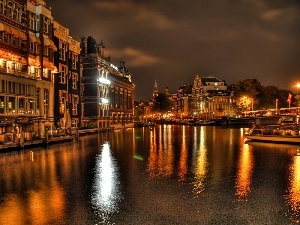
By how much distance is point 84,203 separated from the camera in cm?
1642

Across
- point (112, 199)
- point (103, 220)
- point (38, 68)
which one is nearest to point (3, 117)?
point (38, 68)

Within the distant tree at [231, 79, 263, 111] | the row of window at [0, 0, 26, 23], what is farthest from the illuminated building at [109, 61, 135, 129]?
the row of window at [0, 0, 26, 23]

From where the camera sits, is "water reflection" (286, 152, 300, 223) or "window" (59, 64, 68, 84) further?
"window" (59, 64, 68, 84)

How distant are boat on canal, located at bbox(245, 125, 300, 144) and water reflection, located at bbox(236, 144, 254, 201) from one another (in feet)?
56.6

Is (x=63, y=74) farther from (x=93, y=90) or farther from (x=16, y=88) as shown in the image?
(x=93, y=90)

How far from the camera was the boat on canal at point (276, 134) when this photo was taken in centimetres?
4916

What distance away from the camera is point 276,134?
170 feet

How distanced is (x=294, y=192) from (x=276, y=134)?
3487 centimetres

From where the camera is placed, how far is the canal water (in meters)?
14.2

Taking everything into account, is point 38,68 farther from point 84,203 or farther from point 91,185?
point 84,203

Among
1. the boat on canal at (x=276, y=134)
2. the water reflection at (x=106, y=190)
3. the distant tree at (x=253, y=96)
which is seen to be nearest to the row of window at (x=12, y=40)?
the water reflection at (x=106, y=190)

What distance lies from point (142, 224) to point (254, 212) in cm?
482

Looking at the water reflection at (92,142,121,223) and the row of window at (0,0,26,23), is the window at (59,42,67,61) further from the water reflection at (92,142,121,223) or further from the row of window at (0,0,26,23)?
the water reflection at (92,142,121,223)

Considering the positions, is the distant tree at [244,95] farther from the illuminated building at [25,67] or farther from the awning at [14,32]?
the awning at [14,32]
